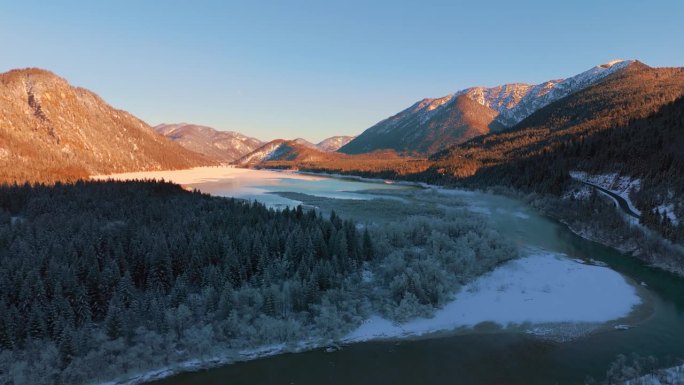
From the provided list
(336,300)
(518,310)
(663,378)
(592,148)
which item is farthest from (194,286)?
(592,148)

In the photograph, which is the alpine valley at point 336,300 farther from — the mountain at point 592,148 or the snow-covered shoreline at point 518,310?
the mountain at point 592,148

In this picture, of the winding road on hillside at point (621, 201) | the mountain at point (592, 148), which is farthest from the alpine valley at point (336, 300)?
the mountain at point (592, 148)

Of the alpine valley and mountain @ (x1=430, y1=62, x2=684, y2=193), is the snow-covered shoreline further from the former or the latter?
mountain @ (x1=430, y1=62, x2=684, y2=193)

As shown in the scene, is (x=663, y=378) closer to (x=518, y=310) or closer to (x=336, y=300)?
(x=518, y=310)

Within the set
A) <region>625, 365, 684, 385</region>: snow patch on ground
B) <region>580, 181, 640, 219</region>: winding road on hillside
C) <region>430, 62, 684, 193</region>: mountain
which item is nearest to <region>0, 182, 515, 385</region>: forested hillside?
<region>625, 365, 684, 385</region>: snow patch on ground

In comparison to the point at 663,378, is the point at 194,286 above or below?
above

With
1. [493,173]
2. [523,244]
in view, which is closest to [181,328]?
[523,244]

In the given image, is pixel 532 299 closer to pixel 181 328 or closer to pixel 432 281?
pixel 432 281
